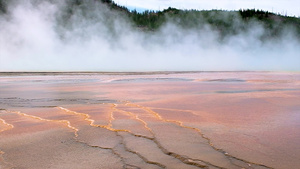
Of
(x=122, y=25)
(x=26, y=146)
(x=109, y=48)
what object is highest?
(x=122, y=25)

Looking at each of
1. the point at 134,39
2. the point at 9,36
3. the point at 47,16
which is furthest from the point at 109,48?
the point at 9,36

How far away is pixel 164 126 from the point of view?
356 cm

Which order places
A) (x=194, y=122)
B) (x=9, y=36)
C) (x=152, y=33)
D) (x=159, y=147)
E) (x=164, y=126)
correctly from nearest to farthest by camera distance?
(x=159, y=147) < (x=164, y=126) < (x=194, y=122) < (x=9, y=36) < (x=152, y=33)

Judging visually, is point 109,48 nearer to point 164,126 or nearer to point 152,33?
point 152,33

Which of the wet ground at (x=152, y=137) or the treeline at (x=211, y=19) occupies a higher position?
the treeline at (x=211, y=19)

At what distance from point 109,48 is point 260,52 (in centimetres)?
3703

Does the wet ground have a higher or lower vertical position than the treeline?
lower

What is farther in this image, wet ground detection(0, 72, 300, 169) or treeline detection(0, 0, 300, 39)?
treeline detection(0, 0, 300, 39)

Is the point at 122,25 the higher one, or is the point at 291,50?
the point at 122,25

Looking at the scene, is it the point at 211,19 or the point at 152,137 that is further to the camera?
the point at 211,19

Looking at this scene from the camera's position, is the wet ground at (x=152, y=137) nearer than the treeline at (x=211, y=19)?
Yes

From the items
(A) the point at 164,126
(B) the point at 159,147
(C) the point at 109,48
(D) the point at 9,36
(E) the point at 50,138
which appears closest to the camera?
(B) the point at 159,147

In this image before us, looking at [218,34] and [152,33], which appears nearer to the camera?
[152,33]

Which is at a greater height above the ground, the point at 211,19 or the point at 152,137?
the point at 211,19
